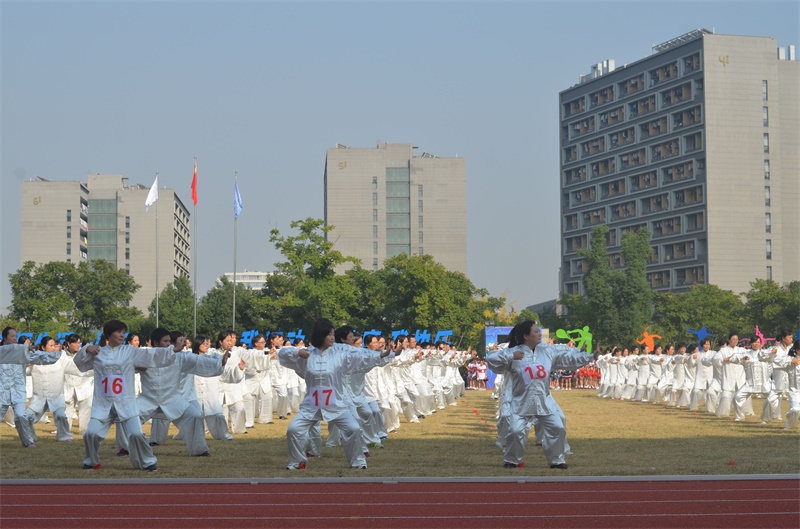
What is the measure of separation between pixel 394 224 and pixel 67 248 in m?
36.4

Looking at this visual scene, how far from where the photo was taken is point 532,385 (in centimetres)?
1334

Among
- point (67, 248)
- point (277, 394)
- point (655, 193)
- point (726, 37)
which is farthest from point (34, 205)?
point (277, 394)

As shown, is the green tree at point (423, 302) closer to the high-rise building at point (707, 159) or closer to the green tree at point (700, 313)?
the green tree at point (700, 313)

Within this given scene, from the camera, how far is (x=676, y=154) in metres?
100

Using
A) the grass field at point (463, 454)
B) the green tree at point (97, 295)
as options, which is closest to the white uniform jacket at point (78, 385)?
the grass field at point (463, 454)

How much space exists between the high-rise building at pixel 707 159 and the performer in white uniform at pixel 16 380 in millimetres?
84473

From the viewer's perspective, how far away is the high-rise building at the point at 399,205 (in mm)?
119625

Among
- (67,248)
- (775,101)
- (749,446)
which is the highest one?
(775,101)

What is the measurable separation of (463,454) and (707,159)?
86.5 meters

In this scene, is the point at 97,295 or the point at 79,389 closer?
the point at 79,389

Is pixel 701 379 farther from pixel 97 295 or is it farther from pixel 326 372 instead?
pixel 97 295

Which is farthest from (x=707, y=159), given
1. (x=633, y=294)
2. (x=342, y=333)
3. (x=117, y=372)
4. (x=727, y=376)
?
(x=117, y=372)

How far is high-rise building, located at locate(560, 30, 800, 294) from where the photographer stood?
97125mm

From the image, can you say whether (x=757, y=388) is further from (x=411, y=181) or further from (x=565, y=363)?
(x=411, y=181)
